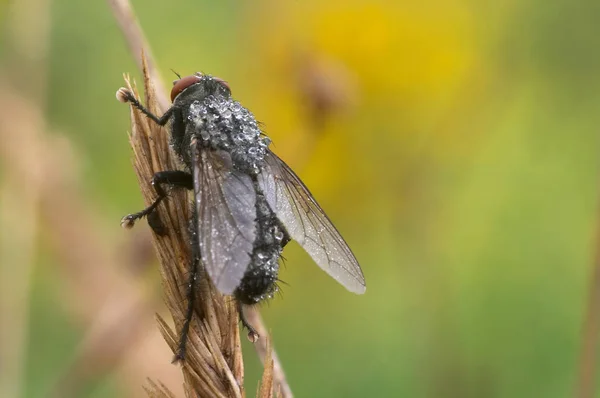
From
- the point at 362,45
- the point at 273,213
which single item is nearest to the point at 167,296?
the point at 273,213

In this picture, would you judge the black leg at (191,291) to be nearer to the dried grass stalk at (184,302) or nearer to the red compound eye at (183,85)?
the dried grass stalk at (184,302)

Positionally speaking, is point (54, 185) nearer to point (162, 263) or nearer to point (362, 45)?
point (162, 263)

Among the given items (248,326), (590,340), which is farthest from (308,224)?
(590,340)

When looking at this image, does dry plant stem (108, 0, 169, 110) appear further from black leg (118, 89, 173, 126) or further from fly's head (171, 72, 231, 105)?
fly's head (171, 72, 231, 105)

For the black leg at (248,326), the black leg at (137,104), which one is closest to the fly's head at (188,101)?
the black leg at (137,104)

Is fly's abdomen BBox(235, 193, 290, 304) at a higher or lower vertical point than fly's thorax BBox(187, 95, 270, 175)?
lower

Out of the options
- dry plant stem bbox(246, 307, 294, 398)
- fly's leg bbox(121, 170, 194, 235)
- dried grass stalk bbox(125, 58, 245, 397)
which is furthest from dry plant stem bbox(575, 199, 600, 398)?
fly's leg bbox(121, 170, 194, 235)
